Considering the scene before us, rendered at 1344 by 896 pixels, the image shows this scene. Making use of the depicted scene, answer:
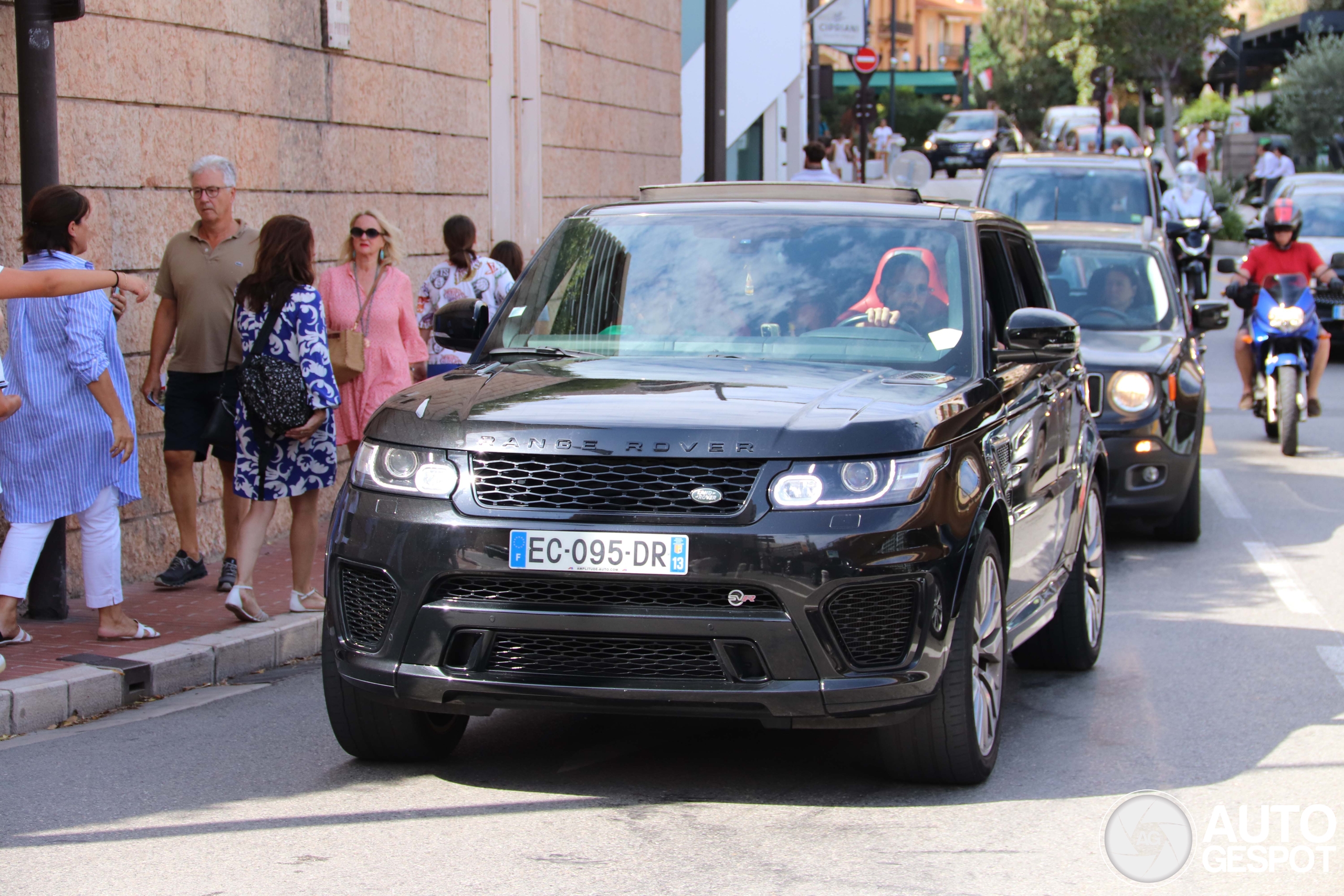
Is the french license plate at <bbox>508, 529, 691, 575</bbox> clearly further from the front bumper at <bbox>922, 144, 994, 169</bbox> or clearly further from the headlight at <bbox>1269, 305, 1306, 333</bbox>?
the front bumper at <bbox>922, 144, 994, 169</bbox>

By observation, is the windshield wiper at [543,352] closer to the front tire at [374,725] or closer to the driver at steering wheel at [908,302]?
the driver at steering wheel at [908,302]

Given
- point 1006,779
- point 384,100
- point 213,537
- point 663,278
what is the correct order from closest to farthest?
point 1006,779, point 663,278, point 213,537, point 384,100

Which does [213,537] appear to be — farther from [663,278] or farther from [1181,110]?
[1181,110]

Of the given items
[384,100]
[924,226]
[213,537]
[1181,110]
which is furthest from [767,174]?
[1181,110]

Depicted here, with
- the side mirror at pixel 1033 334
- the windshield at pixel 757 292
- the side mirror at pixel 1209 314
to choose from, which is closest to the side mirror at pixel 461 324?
the windshield at pixel 757 292

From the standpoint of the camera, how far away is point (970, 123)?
50.2m

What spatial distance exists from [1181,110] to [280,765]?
70968 mm

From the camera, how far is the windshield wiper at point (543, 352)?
5.85 meters

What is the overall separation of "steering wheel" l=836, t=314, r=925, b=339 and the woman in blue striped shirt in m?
3.07

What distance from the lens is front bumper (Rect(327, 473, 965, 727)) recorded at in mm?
4711

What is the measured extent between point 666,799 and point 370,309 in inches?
166

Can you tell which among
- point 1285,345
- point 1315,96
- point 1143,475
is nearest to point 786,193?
point 1143,475

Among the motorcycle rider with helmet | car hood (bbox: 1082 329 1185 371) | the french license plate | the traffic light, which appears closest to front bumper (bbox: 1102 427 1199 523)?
car hood (bbox: 1082 329 1185 371)

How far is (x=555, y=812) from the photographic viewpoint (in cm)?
502
